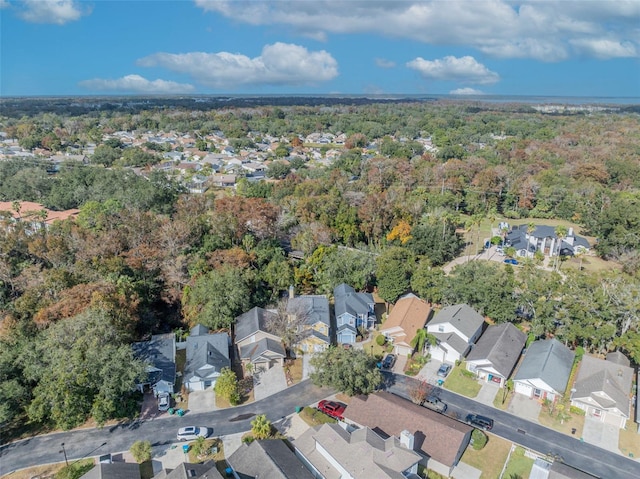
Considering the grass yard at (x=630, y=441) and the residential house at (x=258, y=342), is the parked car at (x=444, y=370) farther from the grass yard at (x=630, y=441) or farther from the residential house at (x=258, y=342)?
the residential house at (x=258, y=342)

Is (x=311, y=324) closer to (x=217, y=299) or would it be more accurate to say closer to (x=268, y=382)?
(x=268, y=382)

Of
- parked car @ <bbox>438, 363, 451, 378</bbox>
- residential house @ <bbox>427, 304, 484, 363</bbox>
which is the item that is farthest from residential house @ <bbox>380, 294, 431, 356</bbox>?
parked car @ <bbox>438, 363, 451, 378</bbox>

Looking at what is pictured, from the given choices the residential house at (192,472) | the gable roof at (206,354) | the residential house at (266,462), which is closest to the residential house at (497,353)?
the residential house at (266,462)

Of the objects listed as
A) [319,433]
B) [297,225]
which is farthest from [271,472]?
[297,225]

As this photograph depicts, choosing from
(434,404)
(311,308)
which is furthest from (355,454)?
(311,308)

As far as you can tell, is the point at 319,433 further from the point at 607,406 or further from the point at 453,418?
the point at 607,406

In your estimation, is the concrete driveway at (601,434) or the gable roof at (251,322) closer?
the concrete driveway at (601,434)
